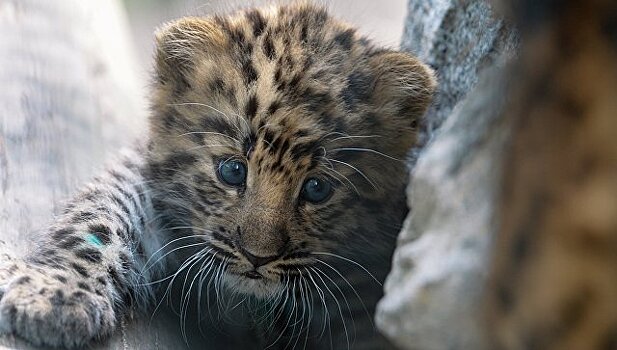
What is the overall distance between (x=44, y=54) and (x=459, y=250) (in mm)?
3463

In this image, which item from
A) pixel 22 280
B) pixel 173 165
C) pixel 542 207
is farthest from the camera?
pixel 173 165

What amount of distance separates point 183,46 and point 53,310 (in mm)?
1198

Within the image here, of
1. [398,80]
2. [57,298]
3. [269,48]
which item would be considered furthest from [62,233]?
[398,80]

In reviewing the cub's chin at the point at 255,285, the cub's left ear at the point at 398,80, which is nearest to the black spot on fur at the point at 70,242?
the cub's chin at the point at 255,285

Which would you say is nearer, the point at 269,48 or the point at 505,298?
the point at 505,298

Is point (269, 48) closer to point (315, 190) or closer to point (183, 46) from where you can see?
point (183, 46)

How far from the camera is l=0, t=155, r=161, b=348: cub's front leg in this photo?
2.78 metres

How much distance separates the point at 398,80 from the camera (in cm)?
337

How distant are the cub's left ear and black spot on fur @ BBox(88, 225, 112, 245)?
1139 mm

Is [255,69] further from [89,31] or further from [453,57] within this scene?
[89,31]

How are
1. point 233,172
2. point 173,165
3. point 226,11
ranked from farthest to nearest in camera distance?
point 226,11 < point 173,165 < point 233,172

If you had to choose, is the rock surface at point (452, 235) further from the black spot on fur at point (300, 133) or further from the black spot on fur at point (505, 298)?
the black spot on fur at point (300, 133)

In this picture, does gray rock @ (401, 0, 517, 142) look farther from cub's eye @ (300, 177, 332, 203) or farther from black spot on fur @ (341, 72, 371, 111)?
cub's eye @ (300, 177, 332, 203)

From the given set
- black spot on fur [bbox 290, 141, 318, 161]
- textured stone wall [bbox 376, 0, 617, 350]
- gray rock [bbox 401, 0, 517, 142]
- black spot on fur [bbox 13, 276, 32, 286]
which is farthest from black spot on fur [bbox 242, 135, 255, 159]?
textured stone wall [bbox 376, 0, 617, 350]
